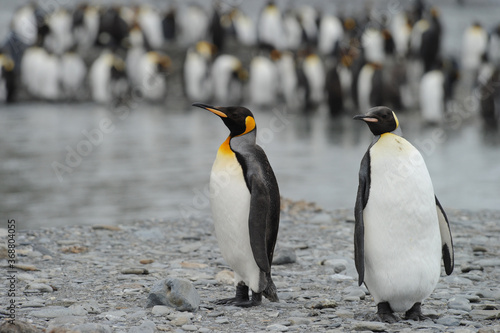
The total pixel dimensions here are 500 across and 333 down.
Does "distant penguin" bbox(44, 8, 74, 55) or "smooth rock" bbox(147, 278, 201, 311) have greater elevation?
"distant penguin" bbox(44, 8, 74, 55)

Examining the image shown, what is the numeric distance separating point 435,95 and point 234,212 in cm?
1197

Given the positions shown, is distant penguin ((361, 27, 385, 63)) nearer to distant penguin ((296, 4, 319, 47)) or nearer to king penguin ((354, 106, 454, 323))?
→ distant penguin ((296, 4, 319, 47))

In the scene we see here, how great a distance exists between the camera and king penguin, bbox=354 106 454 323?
11.5 feet

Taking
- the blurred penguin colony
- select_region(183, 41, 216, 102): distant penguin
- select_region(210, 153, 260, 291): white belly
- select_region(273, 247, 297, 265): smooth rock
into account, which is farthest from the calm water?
select_region(210, 153, 260, 291): white belly

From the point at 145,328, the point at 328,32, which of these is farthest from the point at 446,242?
the point at 328,32

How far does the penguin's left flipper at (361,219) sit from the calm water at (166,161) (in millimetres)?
3644

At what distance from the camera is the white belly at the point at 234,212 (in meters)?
3.77

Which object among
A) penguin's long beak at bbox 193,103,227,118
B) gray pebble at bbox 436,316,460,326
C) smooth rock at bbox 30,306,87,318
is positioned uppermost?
penguin's long beak at bbox 193,103,227,118

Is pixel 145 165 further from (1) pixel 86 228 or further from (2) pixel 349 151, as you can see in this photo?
(1) pixel 86 228

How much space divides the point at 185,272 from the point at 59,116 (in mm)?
11688

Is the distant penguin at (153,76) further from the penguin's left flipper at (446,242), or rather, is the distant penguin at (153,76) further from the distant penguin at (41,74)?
the penguin's left flipper at (446,242)

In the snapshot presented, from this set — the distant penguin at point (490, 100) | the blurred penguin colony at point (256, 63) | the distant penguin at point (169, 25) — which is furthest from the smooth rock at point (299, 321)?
the distant penguin at point (169, 25)

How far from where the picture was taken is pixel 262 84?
17.8 m

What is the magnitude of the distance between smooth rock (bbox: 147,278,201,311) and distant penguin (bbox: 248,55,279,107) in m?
14.2
